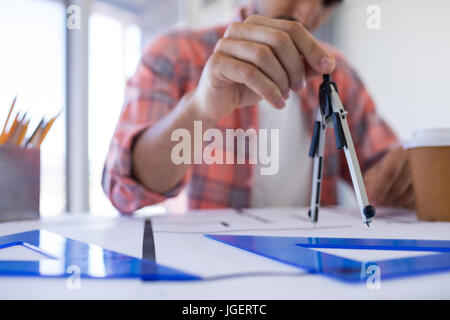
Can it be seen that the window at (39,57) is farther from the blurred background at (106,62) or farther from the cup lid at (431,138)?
the cup lid at (431,138)

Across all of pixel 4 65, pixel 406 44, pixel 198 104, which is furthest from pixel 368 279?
pixel 406 44

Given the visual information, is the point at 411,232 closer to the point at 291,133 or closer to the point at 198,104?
the point at 198,104

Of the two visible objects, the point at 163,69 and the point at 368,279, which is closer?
the point at 368,279

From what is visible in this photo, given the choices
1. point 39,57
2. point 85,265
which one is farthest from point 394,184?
point 39,57

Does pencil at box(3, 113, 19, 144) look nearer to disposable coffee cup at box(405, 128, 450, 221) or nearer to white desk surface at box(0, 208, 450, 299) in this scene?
white desk surface at box(0, 208, 450, 299)

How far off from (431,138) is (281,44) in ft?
0.69

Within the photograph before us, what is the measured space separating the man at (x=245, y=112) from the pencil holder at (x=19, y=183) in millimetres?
145

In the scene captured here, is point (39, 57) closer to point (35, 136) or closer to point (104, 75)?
point (104, 75)

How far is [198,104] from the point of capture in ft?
1.84

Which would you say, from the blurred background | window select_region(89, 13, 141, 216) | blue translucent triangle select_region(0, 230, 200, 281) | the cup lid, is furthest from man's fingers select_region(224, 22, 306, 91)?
window select_region(89, 13, 141, 216)

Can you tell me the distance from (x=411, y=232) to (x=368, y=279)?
0.66 ft

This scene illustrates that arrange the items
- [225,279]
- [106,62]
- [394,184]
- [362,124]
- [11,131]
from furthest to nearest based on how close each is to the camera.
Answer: [106,62]
[362,124]
[394,184]
[11,131]
[225,279]

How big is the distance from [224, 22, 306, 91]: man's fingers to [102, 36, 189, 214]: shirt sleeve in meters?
0.29

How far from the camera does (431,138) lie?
42 cm
